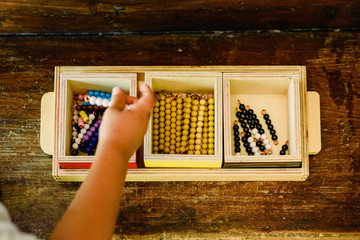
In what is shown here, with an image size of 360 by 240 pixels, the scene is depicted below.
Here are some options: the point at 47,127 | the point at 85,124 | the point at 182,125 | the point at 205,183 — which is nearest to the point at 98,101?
the point at 85,124

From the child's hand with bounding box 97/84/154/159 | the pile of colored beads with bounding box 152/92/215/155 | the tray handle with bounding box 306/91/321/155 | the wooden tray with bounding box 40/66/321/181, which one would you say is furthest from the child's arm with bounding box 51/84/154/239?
the tray handle with bounding box 306/91/321/155

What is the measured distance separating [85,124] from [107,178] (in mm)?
927

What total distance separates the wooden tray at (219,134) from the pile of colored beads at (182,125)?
0.41 feet

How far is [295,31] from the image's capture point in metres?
1.86

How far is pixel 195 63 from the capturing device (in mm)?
1846

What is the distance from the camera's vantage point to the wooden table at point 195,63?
173cm

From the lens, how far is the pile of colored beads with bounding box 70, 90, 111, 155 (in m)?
1.67

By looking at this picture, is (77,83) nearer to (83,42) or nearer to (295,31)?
(83,42)

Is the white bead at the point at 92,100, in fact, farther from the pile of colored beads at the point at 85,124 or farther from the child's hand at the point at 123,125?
the child's hand at the point at 123,125

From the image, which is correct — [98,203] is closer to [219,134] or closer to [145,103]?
[145,103]

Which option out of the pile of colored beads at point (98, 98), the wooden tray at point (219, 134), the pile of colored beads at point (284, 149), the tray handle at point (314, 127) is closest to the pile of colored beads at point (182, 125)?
the wooden tray at point (219, 134)

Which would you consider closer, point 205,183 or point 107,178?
point 107,178

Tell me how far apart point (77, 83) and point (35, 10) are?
41 centimetres

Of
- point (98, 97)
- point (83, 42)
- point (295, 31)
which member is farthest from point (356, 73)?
point (83, 42)
